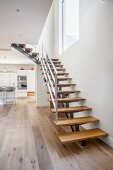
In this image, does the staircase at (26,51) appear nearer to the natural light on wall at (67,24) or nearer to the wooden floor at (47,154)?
the natural light on wall at (67,24)

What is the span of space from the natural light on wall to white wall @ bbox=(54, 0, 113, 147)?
139cm

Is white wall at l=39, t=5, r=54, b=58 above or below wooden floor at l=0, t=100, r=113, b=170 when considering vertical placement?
above

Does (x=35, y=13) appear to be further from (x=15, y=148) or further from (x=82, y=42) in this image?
(x=15, y=148)

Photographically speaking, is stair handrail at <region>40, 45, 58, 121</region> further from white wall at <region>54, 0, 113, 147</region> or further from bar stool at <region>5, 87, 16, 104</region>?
bar stool at <region>5, 87, 16, 104</region>

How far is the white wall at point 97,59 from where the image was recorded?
3004mm

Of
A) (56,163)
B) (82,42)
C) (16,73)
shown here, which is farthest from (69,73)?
(16,73)

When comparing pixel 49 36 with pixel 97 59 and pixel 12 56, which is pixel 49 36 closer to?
pixel 12 56

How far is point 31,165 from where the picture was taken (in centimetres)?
233

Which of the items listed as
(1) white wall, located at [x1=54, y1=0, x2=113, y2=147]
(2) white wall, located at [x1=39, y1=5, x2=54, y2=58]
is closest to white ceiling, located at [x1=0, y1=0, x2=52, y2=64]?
(1) white wall, located at [x1=54, y1=0, x2=113, y2=147]

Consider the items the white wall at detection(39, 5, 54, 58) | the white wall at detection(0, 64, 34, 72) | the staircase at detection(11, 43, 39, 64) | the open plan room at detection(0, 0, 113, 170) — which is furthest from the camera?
the white wall at detection(0, 64, 34, 72)

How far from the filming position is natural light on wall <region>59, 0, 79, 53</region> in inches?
227

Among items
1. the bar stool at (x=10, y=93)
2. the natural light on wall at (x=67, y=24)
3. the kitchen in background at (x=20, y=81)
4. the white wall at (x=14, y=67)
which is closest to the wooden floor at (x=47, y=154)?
the natural light on wall at (x=67, y=24)

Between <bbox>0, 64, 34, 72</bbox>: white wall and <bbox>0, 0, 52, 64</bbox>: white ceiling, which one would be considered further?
<bbox>0, 64, 34, 72</bbox>: white wall

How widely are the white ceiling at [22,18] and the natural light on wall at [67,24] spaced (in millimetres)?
Answer: 1245
